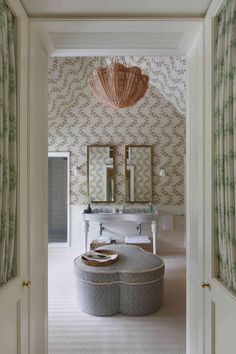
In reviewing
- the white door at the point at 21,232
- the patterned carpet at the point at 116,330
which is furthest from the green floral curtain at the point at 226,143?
the patterned carpet at the point at 116,330

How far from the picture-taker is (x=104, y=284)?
2.88 meters

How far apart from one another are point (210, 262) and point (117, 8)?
1538 mm

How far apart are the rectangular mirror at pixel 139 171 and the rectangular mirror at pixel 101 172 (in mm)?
328

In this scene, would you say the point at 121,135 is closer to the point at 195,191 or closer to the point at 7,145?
the point at 195,191

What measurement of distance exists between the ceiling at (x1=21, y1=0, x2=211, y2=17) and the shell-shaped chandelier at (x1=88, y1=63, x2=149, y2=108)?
1.41m

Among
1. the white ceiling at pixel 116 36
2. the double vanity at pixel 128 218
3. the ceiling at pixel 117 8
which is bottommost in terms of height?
the double vanity at pixel 128 218

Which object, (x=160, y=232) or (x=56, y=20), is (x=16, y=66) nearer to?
(x=56, y=20)

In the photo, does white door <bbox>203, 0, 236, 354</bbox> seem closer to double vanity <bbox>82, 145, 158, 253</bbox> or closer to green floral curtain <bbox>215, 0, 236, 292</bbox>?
green floral curtain <bbox>215, 0, 236, 292</bbox>

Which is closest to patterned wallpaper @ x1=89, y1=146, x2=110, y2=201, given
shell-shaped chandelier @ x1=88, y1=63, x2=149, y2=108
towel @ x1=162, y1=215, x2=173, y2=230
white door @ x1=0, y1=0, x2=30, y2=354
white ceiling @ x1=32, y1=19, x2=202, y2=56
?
towel @ x1=162, y1=215, x2=173, y2=230

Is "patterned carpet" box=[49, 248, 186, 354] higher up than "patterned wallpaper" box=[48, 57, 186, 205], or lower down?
lower down

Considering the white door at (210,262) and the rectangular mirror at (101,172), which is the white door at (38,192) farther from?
the rectangular mirror at (101,172)

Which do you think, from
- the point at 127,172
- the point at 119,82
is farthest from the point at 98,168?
the point at 119,82

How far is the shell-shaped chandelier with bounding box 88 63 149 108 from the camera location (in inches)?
119

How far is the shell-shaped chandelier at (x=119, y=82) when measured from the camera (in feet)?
9.95
